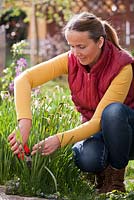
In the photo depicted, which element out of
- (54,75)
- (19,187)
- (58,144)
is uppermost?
(54,75)

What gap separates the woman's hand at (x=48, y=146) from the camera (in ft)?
9.78

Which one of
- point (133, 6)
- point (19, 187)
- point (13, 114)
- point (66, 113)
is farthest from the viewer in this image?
point (133, 6)

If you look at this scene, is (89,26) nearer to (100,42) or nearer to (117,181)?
(100,42)

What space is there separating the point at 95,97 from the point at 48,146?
460mm

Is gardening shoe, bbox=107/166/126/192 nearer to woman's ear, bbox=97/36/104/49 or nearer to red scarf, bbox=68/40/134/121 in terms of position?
red scarf, bbox=68/40/134/121

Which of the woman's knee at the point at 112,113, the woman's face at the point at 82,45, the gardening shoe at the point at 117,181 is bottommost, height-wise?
the gardening shoe at the point at 117,181

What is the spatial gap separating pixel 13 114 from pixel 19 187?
66 cm

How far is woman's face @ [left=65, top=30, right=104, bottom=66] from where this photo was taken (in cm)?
312

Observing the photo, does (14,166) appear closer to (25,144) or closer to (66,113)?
(25,144)

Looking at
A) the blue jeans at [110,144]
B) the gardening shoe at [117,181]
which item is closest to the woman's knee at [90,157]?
the blue jeans at [110,144]

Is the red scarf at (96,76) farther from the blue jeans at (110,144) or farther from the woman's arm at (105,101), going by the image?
the blue jeans at (110,144)

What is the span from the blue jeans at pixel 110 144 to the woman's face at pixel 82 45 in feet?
0.92

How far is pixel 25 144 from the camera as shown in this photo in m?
3.07

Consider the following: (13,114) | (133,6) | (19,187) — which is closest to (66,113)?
(13,114)
